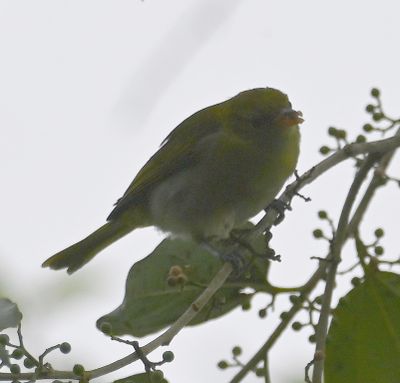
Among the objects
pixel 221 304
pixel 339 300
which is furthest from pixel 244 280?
pixel 339 300

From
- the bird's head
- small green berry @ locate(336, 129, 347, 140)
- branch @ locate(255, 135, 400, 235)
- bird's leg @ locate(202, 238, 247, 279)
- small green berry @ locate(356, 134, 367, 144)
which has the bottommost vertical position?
bird's leg @ locate(202, 238, 247, 279)

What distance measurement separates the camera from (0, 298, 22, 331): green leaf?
257 centimetres

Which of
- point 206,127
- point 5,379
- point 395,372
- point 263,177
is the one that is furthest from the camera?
point 206,127

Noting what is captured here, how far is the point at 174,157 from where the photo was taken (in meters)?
4.21

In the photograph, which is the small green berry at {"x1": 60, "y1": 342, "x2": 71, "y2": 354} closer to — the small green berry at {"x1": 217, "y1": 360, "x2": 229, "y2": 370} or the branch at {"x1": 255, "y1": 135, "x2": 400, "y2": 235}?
the small green berry at {"x1": 217, "y1": 360, "x2": 229, "y2": 370}

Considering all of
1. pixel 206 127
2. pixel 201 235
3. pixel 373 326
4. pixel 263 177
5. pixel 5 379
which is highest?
pixel 206 127

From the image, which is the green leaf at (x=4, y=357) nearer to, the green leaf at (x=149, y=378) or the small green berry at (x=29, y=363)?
the small green berry at (x=29, y=363)

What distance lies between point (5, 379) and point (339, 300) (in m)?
1.32

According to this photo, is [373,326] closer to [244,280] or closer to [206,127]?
[244,280]

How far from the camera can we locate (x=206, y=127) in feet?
13.8

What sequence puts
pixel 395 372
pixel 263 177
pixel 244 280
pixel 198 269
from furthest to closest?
pixel 263 177 < pixel 198 269 < pixel 244 280 < pixel 395 372

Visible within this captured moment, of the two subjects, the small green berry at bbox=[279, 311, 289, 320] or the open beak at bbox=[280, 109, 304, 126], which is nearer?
the small green berry at bbox=[279, 311, 289, 320]

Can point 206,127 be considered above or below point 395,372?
above

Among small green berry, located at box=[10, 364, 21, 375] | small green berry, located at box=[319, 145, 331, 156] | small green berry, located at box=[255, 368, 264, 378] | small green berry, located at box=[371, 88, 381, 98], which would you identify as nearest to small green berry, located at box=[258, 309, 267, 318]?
small green berry, located at box=[255, 368, 264, 378]
